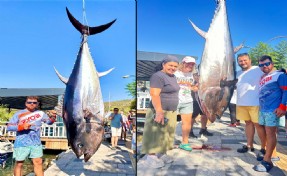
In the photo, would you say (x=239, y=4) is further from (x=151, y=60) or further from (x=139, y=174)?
(x=139, y=174)

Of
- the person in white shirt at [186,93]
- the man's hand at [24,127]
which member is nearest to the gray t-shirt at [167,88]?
the person in white shirt at [186,93]

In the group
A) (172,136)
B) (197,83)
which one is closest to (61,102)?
(172,136)

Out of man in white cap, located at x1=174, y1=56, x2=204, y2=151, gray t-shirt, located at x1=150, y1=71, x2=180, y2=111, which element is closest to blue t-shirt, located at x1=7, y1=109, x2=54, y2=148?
gray t-shirt, located at x1=150, y1=71, x2=180, y2=111

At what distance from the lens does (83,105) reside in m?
2.05

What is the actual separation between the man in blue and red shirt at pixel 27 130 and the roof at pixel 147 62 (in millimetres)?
679

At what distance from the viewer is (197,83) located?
6.50ft

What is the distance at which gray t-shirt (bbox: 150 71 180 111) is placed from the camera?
194 centimetres

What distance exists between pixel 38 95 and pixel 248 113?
4.50 feet

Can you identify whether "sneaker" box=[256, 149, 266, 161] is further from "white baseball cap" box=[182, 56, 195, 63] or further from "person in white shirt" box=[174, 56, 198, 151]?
"white baseball cap" box=[182, 56, 195, 63]

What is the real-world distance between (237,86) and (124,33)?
820 millimetres

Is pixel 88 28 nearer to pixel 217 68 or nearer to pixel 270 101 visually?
pixel 217 68

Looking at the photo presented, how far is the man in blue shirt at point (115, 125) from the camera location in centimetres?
→ 209

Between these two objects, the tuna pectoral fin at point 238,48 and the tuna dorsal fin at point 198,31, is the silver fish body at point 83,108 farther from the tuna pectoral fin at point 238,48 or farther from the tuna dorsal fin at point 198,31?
the tuna pectoral fin at point 238,48

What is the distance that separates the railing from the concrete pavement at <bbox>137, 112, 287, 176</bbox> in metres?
0.57
